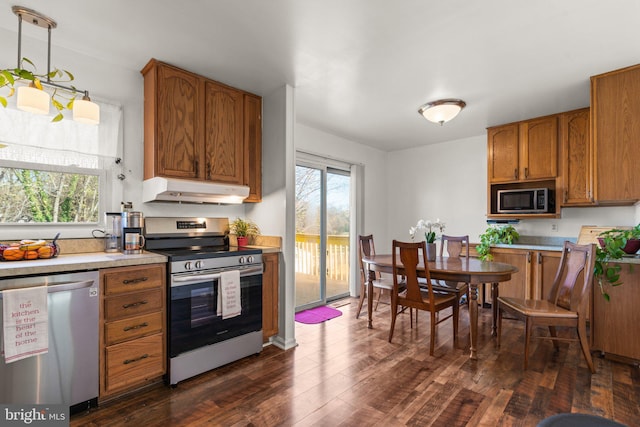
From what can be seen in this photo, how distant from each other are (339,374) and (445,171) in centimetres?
370

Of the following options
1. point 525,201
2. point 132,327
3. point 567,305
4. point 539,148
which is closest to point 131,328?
point 132,327

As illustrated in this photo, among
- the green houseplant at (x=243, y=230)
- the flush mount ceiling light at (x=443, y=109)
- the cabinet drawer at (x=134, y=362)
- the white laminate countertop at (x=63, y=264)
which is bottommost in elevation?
the cabinet drawer at (x=134, y=362)

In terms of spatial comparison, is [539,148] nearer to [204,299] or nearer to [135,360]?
[204,299]

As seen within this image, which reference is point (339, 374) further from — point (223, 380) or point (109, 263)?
point (109, 263)

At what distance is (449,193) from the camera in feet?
16.1

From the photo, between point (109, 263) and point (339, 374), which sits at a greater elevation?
point (109, 263)

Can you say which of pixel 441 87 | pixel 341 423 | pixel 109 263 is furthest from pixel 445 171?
pixel 109 263

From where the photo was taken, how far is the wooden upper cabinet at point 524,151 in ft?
12.2

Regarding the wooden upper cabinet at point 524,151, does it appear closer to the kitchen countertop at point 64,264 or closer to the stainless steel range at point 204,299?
the stainless steel range at point 204,299

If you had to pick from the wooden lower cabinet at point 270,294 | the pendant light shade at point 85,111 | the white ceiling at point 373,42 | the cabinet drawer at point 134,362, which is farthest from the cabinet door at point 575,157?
the pendant light shade at point 85,111

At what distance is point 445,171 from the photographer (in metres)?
4.96

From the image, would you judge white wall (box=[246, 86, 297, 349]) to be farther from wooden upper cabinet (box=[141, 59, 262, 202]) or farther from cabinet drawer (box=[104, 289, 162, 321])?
cabinet drawer (box=[104, 289, 162, 321])

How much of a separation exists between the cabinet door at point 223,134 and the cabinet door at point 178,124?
9cm

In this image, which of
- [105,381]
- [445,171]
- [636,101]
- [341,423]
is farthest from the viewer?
[445,171]
